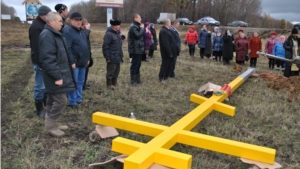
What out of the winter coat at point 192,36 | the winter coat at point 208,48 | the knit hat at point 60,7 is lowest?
the winter coat at point 208,48

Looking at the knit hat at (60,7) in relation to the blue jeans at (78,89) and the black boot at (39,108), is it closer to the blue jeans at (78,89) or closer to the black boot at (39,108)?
the blue jeans at (78,89)

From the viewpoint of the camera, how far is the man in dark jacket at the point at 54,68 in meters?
3.42

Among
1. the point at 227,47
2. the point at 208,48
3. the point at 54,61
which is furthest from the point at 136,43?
the point at 208,48

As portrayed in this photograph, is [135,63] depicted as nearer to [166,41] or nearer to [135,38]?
[135,38]

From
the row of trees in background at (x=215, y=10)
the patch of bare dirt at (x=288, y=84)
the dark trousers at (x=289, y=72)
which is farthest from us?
the row of trees in background at (x=215, y=10)

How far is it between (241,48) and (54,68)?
8885 mm

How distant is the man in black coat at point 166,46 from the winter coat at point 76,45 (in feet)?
8.22

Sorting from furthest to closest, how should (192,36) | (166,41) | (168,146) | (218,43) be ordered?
(192,36), (218,43), (166,41), (168,146)

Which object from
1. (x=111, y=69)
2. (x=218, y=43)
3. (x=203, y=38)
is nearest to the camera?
(x=111, y=69)

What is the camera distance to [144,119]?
4.38 metres

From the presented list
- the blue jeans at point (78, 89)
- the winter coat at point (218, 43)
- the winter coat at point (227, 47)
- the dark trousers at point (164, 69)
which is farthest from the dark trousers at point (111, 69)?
the winter coat at point (218, 43)

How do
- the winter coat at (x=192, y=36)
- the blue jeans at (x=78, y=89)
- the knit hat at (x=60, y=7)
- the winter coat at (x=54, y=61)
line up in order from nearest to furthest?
the winter coat at (x=54, y=61) < the blue jeans at (x=78, y=89) < the knit hat at (x=60, y=7) < the winter coat at (x=192, y=36)

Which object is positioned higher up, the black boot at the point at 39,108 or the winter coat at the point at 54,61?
the winter coat at the point at 54,61

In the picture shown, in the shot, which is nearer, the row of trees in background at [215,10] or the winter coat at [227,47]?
the winter coat at [227,47]
